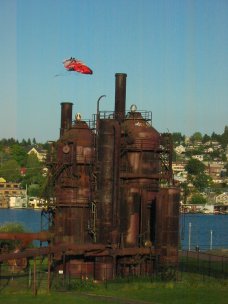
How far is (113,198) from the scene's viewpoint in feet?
160

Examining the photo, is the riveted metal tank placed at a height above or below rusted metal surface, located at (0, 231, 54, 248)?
above

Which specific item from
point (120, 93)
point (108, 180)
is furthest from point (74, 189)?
point (120, 93)

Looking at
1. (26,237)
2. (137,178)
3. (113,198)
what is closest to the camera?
(113,198)

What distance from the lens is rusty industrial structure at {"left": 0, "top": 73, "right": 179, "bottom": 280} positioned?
160 ft

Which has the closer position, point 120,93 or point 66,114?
point 120,93

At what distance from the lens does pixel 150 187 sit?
5088 cm

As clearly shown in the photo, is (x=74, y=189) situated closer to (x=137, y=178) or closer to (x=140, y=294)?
(x=137, y=178)

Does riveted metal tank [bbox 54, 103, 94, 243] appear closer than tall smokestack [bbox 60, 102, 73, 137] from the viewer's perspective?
Yes

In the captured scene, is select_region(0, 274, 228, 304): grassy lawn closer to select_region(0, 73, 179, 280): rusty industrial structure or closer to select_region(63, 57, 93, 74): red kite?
select_region(0, 73, 179, 280): rusty industrial structure

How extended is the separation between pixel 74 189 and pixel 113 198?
3.81 metres

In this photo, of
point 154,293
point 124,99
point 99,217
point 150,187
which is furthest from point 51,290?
point 124,99

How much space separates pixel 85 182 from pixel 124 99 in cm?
642

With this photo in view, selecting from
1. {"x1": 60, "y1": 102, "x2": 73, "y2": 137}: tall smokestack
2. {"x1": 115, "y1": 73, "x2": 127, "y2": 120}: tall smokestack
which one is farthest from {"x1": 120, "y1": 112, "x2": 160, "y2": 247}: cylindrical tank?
{"x1": 60, "y1": 102, "x2": 73, "y2": 137}: tall smokestack

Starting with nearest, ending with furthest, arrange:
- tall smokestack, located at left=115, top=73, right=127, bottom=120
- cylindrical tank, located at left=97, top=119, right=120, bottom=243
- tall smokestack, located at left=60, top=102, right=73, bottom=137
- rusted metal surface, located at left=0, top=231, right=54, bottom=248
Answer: cylindrical tank, located at left=97, top=119, right=120, bottom=243 < rusted metal surface, located at left=0, top=231, right=54, bottom=248 < tall smokestack, located at left=115, top=73, right=127, bottom=120 < tall smokestack, located at left=60, top=102, right=73, bottom=137
